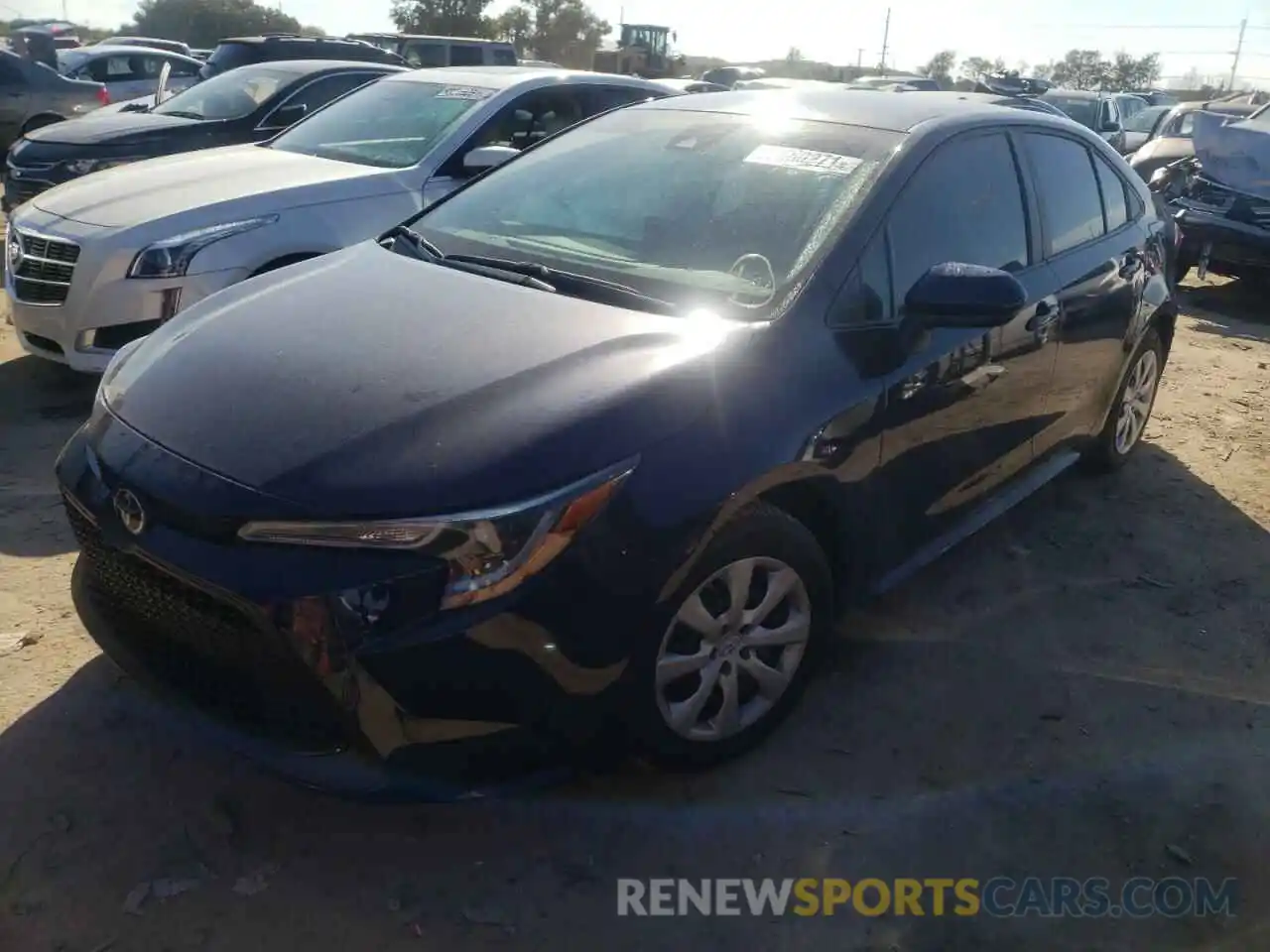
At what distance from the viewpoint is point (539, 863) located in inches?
99.7

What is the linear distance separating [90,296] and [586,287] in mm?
2937

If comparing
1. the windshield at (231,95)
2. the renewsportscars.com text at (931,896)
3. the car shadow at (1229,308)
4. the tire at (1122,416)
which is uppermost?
the windshield at (231,95)

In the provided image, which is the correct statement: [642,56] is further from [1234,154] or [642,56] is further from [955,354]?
[955,354]

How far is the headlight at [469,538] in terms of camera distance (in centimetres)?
218

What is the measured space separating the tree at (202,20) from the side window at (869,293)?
158 feet

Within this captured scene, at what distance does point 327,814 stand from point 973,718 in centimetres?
187

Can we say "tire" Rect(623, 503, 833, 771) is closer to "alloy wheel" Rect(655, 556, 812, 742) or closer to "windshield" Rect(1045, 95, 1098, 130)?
"alloy wheel" Rect(655, 556, 812, 742)

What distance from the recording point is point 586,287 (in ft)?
9.91

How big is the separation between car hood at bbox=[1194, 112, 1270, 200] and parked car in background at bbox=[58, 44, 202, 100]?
45.3 feet

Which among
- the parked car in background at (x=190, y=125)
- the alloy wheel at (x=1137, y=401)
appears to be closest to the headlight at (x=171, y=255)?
the parked car in background at (x=190, y=125)

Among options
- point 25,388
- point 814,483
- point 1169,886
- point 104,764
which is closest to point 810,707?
point 814,483

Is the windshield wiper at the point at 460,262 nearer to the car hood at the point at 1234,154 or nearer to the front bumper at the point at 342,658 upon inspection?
the front bumper at the point at 342,658

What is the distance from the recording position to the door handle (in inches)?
144

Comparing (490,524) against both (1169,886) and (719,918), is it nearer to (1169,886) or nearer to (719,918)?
(719,918)
